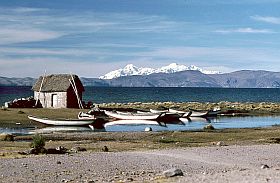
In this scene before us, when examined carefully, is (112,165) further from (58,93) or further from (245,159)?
(58,93)

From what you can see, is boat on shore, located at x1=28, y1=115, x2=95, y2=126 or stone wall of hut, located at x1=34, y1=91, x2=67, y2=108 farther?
stone wall of hut, located at x1=34, y1=91, x2=67, y2=108

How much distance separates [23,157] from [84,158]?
284cm

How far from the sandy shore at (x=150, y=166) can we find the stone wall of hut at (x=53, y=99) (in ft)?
160

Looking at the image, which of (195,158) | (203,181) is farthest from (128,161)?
(203,181)

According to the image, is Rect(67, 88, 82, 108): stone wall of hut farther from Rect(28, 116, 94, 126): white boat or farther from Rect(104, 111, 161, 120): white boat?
Rect(28, 116, 94, 126): white boat

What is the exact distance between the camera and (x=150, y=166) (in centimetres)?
2536

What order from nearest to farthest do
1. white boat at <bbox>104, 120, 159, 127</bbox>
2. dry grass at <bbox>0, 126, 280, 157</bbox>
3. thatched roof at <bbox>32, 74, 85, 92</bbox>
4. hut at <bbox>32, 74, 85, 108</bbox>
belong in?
dry grass at <bbox>0, 126, 280, 157</bbox>, white boat at <bbox>104, 120, 159, 127</bbox>, hut at <bbox>32, 74, 85, 108</bbox>, thatched roof at <bbox>32, 74, 85, 92</bbox>

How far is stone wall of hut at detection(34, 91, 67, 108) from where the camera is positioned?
263 ft

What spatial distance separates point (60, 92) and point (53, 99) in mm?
1569

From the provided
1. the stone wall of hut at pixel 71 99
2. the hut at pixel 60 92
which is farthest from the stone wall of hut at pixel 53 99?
the stone wall of hut at pixel 71 99

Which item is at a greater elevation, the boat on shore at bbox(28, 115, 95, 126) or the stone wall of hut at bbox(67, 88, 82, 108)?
the stone wall of hut at bbox(67, 88, 82, 108)

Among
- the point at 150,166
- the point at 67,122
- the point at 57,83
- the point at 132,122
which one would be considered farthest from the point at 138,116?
the point at 150,166

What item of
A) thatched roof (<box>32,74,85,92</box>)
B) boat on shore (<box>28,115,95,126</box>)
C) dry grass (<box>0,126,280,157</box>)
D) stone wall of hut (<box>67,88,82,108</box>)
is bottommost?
dry grass (<box>0,126,280,157</box>)

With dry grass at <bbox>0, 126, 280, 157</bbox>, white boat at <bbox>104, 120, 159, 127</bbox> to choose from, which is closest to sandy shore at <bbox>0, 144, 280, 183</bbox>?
dry grass at <bbox>0, 126, 280, 157</bbox>
